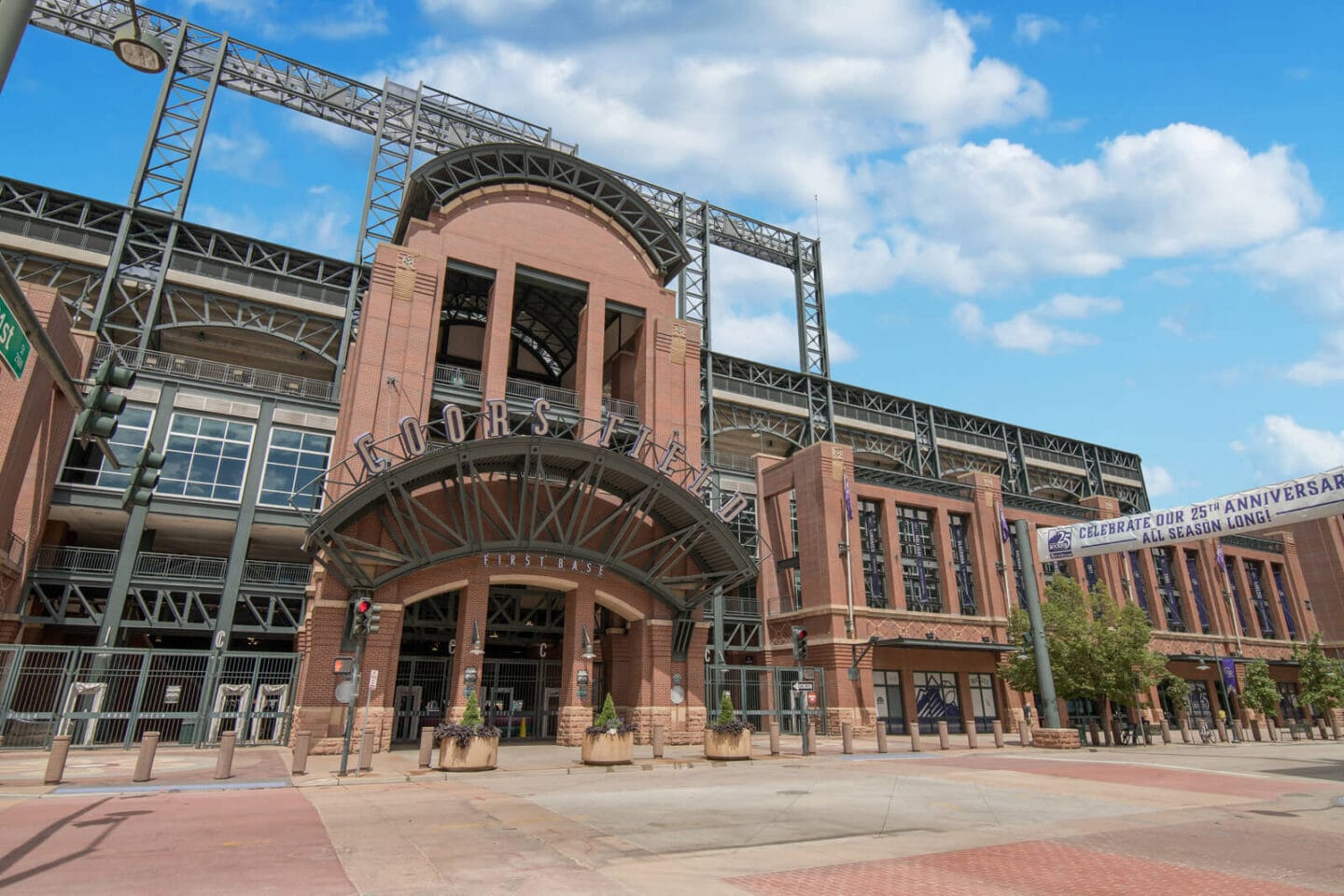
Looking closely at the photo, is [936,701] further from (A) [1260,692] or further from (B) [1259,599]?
(B) [1259,599]

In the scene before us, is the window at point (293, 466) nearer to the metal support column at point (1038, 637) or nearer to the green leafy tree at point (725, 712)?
the green leafy tree at point (725, 712)

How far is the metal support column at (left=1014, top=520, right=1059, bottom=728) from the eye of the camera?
91.4 feet

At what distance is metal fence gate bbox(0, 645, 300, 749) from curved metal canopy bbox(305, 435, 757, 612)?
7.31 metres

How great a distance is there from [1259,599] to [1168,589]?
11.3 metres

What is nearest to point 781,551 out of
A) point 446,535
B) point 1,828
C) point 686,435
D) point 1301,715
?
point 686,435

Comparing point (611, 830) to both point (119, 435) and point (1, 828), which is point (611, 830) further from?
point (119, 435)

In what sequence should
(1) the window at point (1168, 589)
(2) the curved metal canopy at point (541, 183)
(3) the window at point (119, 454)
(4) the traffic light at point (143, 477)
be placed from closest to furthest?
(4) the traffic light at point (143, 477), (2) the curved metal canopy at point (541, 183), (3) the window at point (119, 454), (1) the window at point (1168, 589)

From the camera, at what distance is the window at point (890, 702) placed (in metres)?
37.9

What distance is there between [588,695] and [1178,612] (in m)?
44.1

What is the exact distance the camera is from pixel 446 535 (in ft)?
87.3

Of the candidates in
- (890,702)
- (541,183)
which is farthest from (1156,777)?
(541,183)

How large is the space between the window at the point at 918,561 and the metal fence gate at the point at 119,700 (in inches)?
1199

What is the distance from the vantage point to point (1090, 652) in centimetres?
3291

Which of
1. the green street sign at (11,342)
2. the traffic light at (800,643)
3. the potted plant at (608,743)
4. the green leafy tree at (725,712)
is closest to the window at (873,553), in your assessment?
the traffic light at (800,643)
